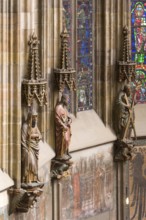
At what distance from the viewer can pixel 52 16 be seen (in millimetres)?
26219

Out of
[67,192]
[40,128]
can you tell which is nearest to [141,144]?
Result: [67,192]

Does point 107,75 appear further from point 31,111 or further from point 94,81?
point 31,111

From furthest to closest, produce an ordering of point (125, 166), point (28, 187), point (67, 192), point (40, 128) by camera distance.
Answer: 1. point (125, 166)
2. point (67, 192)
3. point (40, 128)
4. point (28, 187)

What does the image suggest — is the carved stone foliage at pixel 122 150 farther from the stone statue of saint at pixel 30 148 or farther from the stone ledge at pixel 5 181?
the stone ledge at pixel 5 181

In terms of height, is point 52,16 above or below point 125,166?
above

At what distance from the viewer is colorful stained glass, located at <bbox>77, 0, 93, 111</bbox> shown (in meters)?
28.4

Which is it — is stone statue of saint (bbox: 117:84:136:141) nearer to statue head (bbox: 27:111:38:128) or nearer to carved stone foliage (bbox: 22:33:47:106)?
carved stone foliage (bbox: 22:33:47:106)

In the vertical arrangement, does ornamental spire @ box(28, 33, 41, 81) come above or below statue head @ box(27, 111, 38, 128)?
above

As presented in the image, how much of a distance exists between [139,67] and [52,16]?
16.2 feet

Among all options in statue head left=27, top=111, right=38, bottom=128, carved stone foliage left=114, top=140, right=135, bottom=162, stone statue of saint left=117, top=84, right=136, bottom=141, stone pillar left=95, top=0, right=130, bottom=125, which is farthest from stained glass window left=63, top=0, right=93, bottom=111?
statue head left=27, top=111, right=38, bottom=128

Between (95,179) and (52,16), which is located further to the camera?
(95,179)

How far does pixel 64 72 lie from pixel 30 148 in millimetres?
2784

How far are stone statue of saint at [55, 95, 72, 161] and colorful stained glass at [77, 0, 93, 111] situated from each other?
2075 millimetres

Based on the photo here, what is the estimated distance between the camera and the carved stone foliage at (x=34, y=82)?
23891mm
